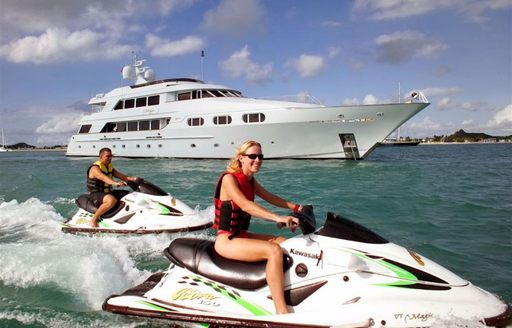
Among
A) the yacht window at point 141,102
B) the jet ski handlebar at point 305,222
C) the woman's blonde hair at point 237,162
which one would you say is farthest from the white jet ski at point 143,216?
the yacht window at point 141,102

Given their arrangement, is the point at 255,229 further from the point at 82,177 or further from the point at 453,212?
the point at 82,177

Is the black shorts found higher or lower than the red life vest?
lower

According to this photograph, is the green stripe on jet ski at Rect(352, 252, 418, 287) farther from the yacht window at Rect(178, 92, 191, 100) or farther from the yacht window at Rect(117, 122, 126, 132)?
the yacht window at Rect(117, 122, 126, 132)

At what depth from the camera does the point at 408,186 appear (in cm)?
1355

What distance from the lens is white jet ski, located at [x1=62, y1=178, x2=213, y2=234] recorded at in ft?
22.5

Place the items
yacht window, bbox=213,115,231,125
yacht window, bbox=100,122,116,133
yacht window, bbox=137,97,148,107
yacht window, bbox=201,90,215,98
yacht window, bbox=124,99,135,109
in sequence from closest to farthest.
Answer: yacht window, bbox=213,115,231,125 < yacht window, bbox=201,90,215,98 < yacht window, bbox=137,97,148,107 < yacht window, bbox=124,99,135,109 < yacht window, bbox=100,122,116,133

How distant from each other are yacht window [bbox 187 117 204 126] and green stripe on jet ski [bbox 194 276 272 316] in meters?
22.8

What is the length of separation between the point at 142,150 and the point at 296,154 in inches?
488

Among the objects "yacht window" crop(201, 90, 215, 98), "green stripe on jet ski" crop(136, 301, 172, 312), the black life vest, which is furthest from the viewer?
"yacht window" crop(201, 90, 215, 98)

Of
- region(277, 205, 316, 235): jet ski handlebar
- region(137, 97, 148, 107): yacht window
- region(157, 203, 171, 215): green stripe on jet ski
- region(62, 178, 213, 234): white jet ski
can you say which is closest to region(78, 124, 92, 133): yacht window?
region(137, 97, 148, 107): yacht window

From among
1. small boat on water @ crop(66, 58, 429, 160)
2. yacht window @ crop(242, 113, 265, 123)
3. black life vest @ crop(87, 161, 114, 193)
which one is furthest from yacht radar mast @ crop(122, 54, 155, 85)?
black life vest @ crop(87, 161, 114, 193)

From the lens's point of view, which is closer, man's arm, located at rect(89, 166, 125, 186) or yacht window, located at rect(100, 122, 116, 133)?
man's arm, located at rect(89, 166, 125, 186)

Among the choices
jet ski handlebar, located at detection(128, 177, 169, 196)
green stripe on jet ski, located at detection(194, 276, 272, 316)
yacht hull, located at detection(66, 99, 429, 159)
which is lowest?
green stripe on jet ski, located at detection(194, 276, 272, 316)

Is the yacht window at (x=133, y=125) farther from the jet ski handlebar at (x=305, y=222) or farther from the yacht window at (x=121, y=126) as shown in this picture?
the jet ski handlebar at (x=305, y=222)
